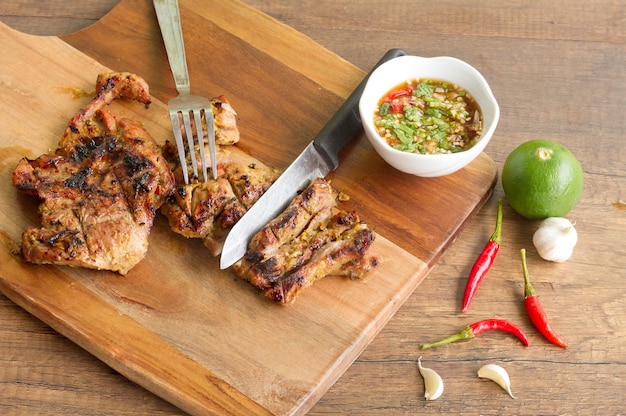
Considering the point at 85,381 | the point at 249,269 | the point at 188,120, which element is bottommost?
the point at 85,381

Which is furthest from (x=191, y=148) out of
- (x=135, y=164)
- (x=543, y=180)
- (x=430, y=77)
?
(x=543, y=180)

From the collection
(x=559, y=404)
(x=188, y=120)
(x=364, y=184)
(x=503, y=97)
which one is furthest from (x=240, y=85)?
(x=559, y=404)

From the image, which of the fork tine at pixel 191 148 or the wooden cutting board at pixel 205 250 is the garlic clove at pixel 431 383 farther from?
the fork tine at pixel 191 148

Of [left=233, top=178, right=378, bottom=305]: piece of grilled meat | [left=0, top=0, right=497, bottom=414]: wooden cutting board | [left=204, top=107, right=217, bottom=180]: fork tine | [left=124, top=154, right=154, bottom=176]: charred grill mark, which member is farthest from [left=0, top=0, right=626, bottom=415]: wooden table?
[left=204, top=107, right=217, bottom=180]: fork tine

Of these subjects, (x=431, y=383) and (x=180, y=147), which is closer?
(x=431, y=383)

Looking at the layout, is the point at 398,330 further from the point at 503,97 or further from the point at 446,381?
the point at 503,97

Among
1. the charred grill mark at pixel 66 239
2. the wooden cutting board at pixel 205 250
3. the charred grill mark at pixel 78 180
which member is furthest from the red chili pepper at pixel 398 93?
the charred grill mark at pixel 66 239

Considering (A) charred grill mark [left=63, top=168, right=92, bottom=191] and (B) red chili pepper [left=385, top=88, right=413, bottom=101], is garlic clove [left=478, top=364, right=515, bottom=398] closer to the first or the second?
(B) red chili pepper [left=385, top=88, right=413, bottom=101]

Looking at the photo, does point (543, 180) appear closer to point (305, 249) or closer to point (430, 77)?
point (430, 77)
